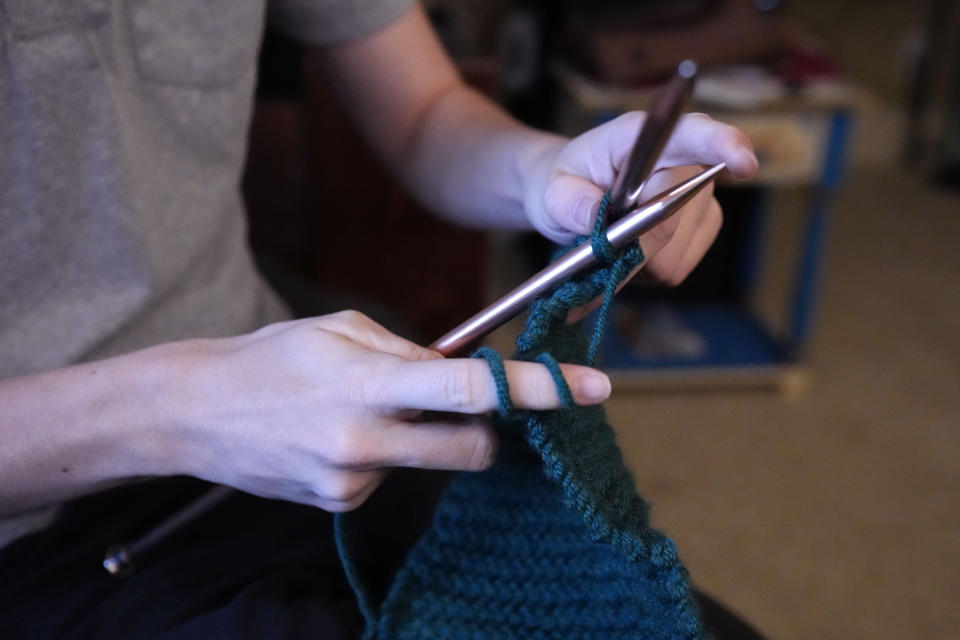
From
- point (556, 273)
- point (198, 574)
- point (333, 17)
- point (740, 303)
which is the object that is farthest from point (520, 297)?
point (740, 303)

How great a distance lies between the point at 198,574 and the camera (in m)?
0.52

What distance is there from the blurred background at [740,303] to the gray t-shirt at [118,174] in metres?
0.19

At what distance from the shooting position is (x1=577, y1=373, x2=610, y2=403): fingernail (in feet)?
1.44

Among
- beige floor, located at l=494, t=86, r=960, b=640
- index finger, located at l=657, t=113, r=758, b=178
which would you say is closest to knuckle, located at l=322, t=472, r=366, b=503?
index finger, located at l=657, t=113, r=758, b=178

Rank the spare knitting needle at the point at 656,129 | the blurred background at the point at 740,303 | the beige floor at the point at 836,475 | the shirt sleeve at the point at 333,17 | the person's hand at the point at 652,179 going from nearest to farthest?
the spare knitting needle at the point at 656,129 → the person's hand at the point at 652,179 → the shirt sleeve at the point at 333,17 → the blurred background at the point at 740,303 → the beige floor at the point at 836,475

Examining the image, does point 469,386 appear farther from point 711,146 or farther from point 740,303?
point 740,303

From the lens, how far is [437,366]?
0.42 meters

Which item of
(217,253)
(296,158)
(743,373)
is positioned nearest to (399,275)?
(296,158)

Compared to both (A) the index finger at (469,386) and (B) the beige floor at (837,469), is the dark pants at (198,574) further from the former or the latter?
(B) the beige floor at (837,469)

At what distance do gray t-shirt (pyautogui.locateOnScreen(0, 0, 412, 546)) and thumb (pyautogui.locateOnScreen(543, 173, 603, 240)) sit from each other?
0.26m

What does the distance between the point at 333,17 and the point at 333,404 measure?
1.43 ft

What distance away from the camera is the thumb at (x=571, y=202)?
0.54 meters

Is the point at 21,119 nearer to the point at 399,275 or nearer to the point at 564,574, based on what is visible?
the point at 564,574

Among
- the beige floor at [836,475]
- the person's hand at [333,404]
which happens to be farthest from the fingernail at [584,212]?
the beige floor at [836,475]
